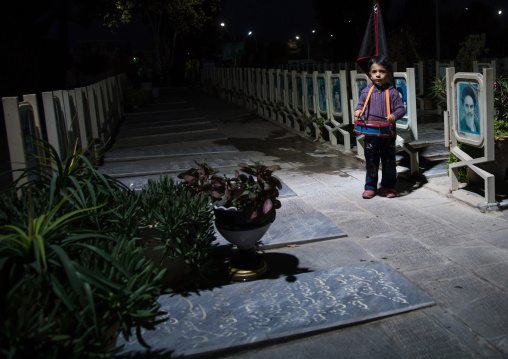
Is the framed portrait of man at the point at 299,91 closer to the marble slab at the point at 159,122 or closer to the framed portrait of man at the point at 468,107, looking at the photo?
the marble slab at the point at 159,122

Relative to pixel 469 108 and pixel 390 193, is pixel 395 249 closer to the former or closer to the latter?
pixel 390 193

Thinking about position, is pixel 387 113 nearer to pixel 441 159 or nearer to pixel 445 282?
pixel 441 159

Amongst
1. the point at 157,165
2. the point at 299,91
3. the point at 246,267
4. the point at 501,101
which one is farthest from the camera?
the point at 299,91

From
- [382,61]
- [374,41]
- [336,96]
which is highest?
[374,41]

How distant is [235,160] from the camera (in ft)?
34.0

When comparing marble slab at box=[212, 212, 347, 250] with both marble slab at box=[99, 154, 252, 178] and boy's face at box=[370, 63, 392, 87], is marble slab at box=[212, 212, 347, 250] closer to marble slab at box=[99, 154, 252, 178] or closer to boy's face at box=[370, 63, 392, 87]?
boy's face at box=[370, 63, 392, 87]

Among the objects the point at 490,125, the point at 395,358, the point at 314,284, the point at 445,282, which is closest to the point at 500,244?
the point at 445,282

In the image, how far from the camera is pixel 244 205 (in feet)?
14.1

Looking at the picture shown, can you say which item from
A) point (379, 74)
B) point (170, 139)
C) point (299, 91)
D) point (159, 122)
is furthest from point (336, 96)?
point (159, 122)

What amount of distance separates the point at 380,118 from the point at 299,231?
2.11m

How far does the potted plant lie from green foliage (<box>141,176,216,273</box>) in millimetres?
115

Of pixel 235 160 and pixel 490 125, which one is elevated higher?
pixel 490 125

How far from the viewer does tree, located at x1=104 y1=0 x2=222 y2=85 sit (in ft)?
117

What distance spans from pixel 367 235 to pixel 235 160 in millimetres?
5029
